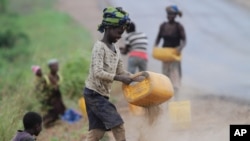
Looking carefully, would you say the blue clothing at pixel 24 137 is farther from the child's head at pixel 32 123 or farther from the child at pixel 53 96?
the child at pixel 53 96

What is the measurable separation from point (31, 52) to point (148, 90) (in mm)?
13190

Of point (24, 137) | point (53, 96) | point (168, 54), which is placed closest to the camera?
point (24, 137)

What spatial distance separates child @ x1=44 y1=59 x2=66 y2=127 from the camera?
12062 mm

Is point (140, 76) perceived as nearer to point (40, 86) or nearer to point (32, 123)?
point (32, 123)

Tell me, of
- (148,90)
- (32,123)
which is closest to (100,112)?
(148,90)

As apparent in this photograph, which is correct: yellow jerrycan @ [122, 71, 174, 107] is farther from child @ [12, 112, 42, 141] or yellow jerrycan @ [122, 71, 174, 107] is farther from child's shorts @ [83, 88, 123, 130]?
child @ [12, 112, 42, 141]

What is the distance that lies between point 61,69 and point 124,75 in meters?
6.54

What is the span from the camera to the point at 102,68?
25.0ft

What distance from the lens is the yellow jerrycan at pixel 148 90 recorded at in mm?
7816

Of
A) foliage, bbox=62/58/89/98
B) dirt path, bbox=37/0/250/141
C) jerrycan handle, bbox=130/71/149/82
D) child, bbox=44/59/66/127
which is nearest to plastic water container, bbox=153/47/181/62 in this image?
dirt path, bbox=37/0/250/141

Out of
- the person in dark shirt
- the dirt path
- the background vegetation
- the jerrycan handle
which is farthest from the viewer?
the person in dark shirt

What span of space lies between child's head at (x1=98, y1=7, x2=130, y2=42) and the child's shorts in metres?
0.67

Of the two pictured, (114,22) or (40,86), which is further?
(40,86)

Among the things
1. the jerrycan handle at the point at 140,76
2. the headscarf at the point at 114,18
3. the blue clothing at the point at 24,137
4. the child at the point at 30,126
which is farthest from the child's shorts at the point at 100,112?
the blue clothing at the point at 24,137
